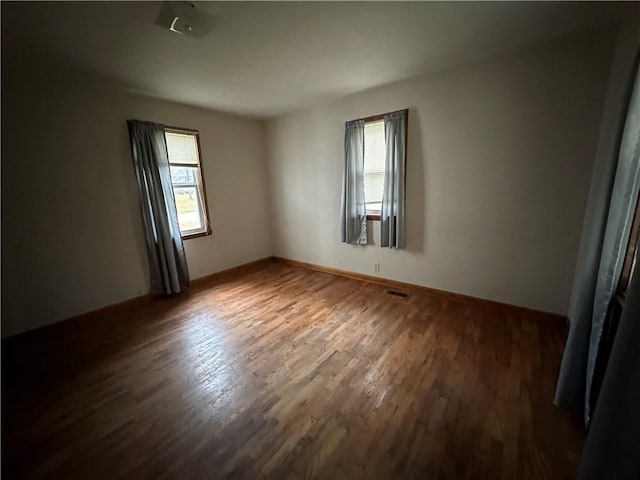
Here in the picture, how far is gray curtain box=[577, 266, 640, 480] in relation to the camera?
0.81m

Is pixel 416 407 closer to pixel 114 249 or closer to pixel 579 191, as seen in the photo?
pixel 579 191

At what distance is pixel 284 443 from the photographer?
56.8 inches

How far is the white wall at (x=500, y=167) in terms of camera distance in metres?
2.25

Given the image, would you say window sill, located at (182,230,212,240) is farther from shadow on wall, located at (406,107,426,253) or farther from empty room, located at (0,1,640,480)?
shadow on wall, located at (406,107,426,253)

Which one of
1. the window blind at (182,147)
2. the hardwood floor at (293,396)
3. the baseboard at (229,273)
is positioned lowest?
the hardwood floor at (293,396)

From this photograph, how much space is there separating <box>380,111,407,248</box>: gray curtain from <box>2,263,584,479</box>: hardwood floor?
90 centimetres

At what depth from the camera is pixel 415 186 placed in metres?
3.15

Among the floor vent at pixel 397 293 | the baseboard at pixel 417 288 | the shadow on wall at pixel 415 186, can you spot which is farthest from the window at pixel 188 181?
the shadow on wall at pixel 415 186

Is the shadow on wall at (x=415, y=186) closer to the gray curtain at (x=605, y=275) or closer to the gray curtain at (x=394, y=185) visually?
the gray curtain at (x=394, y=185)

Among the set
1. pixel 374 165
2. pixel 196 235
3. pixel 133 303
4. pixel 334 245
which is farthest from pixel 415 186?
pixel 133 303

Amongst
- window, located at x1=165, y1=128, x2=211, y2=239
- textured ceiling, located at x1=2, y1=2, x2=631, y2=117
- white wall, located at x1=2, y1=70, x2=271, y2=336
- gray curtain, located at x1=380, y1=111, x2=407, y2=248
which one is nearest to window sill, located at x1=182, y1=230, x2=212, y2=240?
window, located at x1=165, y1=128, x2=211, y2=239

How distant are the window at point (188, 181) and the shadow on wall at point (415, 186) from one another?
2.90m

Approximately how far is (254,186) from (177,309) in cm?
236

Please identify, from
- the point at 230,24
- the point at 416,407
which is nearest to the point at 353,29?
the point at 230,24
